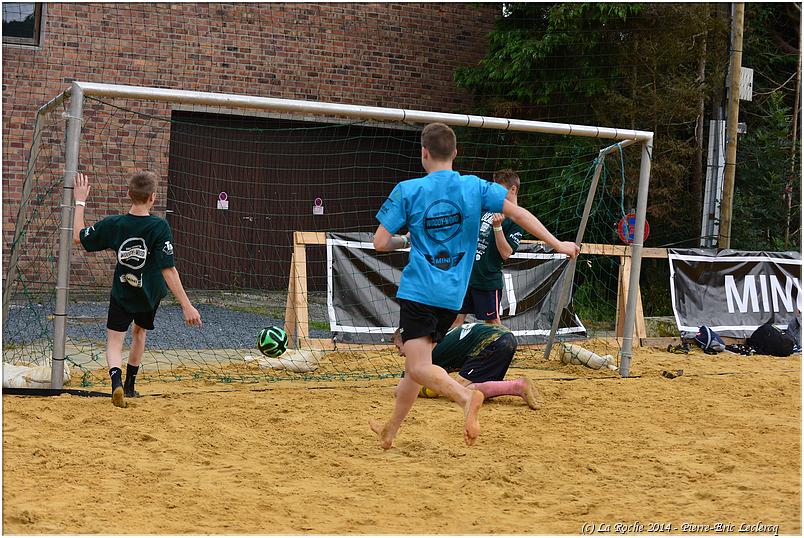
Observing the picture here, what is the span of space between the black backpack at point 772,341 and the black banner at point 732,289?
0.55 meters

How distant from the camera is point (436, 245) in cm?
445

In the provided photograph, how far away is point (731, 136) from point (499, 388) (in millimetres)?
8762

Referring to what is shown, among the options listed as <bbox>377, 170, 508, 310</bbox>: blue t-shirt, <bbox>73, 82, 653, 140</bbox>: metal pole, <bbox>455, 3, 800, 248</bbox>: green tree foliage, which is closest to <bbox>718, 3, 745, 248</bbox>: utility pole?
<bbox>455, 3, 800, 248</bbox>: green tree foliage

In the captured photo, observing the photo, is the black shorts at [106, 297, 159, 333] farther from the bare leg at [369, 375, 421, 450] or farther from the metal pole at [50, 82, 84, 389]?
the bare leg at [369, 375, 421, 450]

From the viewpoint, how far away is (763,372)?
8672 mm

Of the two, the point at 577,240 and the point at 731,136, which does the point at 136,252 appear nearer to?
the point at 577,240

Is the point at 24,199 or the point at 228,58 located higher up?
the point at 228,58

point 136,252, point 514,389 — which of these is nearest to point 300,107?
point 136,252

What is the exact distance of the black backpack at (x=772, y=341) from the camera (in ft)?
33.3

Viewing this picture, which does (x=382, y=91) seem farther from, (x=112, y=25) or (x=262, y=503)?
(x=262, y=503)

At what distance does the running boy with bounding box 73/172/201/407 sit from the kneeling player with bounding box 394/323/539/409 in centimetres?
191

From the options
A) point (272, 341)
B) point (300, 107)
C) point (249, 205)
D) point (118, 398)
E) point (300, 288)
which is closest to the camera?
point (118, 398)

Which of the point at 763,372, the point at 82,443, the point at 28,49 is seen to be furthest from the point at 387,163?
the point at 82,443

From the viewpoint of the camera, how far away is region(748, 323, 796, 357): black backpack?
33.3ft
